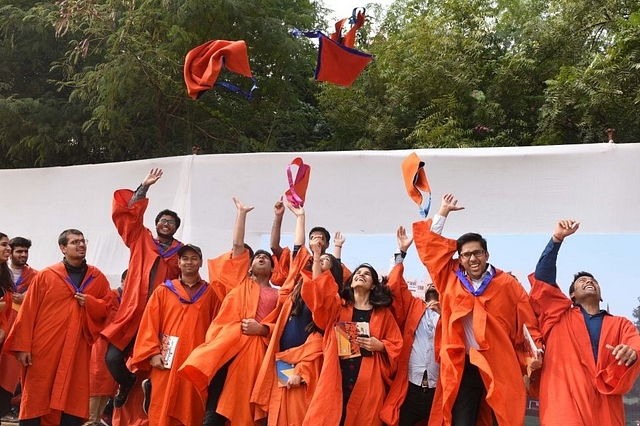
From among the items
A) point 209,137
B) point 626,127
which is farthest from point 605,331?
point 209,137

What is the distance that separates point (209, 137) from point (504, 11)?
443cm

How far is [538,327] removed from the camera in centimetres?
404

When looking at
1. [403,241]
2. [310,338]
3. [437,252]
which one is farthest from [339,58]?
[310,338]

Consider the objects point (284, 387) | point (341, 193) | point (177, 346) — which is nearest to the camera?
point (284, 387)

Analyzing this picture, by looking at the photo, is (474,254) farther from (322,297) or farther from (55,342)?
(55,342)

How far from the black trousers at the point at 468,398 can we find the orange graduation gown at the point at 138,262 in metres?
2.13

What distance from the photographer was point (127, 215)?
493 centimetres

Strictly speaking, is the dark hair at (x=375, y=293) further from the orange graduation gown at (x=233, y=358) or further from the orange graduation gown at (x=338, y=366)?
the orange graduation gown at (x=233, y=358)

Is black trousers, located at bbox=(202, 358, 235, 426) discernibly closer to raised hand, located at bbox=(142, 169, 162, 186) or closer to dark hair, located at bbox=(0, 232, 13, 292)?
raised hand, located at bbox=(142, 169, 162, 186)

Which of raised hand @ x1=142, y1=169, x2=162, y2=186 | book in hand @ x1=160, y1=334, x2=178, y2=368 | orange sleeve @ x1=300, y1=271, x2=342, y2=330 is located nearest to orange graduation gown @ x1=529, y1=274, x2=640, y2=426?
orange sleeve @ x1=300, y1=271, x2=342, y2=330

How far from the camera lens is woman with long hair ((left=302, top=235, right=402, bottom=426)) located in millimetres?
4039

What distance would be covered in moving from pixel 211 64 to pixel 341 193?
1.35 meters

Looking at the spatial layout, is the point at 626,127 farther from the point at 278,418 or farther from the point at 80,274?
the point at 80,274

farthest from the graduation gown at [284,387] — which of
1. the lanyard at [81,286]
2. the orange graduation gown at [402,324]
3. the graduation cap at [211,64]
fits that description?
the graduation cap at [211,64]
